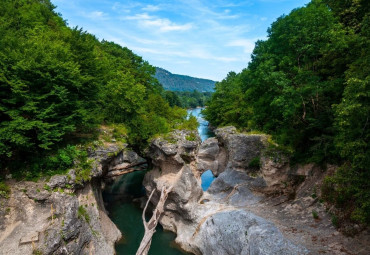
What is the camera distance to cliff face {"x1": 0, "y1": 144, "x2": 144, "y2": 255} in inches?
470

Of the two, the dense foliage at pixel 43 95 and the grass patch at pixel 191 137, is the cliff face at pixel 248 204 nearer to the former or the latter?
the grass patch at pixel 191 137

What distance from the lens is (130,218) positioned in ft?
74.2

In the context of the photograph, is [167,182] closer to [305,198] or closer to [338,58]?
[305,198]

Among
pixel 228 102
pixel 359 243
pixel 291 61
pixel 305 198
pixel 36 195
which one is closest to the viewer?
pixel 359 243

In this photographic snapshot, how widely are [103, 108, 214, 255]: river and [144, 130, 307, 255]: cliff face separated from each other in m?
1.15

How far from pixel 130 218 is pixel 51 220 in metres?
10.6

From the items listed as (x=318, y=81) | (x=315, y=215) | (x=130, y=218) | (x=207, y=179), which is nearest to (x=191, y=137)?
(x=130, y=218)

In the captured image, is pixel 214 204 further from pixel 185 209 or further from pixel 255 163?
pixel 255 163

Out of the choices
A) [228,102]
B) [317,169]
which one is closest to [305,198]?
[317,169]

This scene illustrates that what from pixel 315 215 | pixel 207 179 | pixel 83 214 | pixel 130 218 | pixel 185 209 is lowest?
pixel 130 218

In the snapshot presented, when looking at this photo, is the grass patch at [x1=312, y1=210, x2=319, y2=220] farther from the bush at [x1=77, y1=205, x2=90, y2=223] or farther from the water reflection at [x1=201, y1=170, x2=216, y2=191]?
the water reflection at [x1=201, y1=170, x2=216, y2=191]

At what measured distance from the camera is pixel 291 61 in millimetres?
20125

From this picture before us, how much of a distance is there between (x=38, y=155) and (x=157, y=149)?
996 cm

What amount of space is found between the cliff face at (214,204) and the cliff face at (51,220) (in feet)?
21.3
